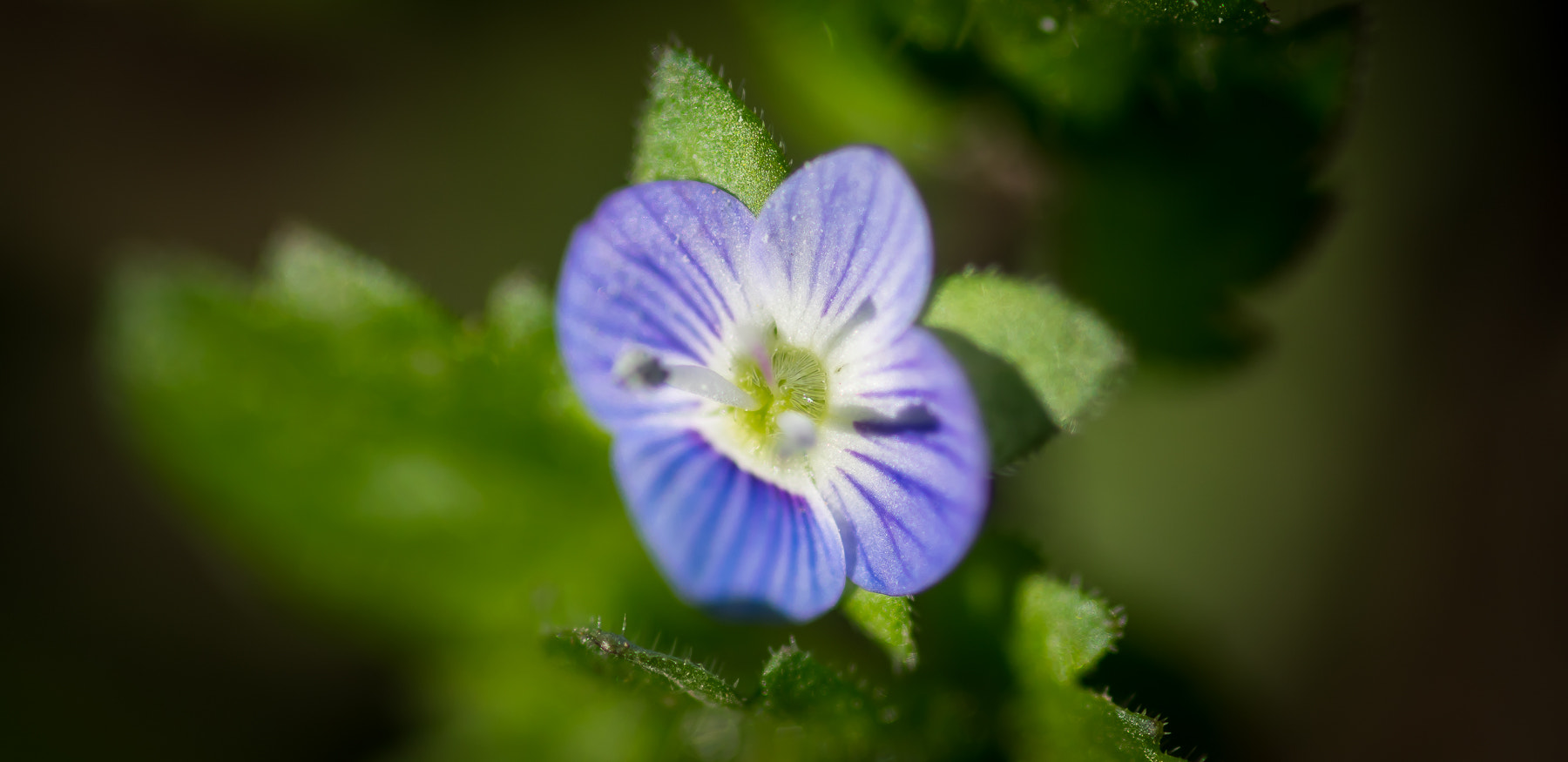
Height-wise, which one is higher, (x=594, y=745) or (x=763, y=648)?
(x=763, y=648)

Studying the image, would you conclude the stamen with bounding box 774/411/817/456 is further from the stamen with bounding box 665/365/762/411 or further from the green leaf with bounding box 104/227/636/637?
the green leaf with bounding box 104/227/636/637

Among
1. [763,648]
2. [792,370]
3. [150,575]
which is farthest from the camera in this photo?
[150,575]

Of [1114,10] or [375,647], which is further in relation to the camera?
[375,647]

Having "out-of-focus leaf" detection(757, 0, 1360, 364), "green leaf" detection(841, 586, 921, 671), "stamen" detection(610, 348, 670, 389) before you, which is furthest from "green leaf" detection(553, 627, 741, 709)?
"out-of-focus leaf" detection(757, 0, 1360, 364)

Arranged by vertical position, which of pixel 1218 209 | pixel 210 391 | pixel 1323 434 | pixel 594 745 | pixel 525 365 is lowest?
pixel 594 745

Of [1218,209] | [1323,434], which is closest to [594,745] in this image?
[1218,209]

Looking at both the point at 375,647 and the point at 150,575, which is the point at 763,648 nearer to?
the point at 375,647

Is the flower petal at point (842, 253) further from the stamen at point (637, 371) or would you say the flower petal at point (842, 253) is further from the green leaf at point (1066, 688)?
the green leaf at point (1066, 688)

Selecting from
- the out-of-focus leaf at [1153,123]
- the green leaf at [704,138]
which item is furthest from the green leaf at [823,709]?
the out-of-focus leaf at [1153,123]

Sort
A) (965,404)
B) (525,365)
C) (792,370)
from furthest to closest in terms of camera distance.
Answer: (525,365) < (792,370) < (965,404)
